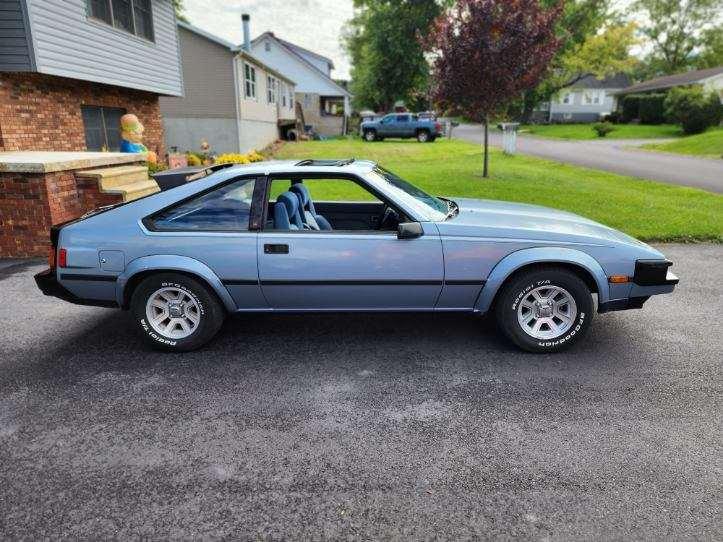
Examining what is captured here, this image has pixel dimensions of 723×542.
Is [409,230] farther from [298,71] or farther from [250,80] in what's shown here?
[298,71]

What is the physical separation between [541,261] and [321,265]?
1.69 meters

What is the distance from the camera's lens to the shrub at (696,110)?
31.9 meters

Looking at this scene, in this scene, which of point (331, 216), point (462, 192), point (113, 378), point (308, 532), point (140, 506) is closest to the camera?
point (308, 532)

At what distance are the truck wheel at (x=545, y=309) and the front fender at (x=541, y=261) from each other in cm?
11

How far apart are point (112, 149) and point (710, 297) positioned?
13.8 metres

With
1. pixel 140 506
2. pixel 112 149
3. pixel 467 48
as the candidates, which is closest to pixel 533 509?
pixel 140 506

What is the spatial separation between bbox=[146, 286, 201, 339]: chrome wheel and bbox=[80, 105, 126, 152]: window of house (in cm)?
997

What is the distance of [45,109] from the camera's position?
10.6 metres

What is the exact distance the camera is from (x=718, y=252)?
7477 millimetres

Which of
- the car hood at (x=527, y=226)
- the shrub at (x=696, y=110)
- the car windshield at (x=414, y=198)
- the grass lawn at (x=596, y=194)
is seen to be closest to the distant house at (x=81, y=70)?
the grass lawn at (x=596, y=194)

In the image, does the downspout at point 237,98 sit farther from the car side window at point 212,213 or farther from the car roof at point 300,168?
the car side window at point 212,213

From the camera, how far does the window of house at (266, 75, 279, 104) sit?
92.6ft

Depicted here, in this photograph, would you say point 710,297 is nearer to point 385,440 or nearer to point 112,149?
point 385,440

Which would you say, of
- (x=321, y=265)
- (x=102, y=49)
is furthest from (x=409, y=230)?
(x=102, y=49)
